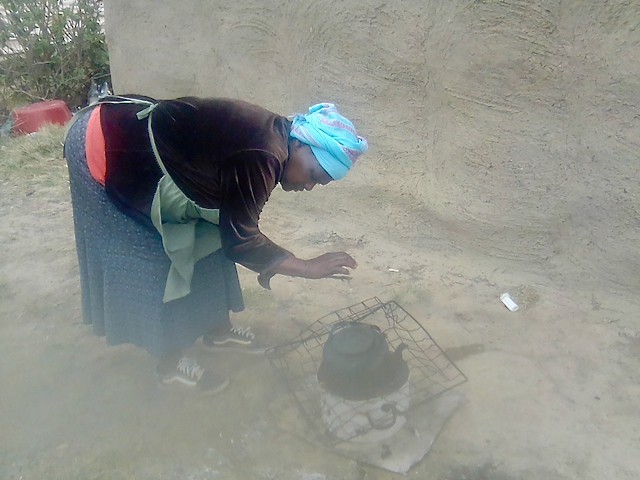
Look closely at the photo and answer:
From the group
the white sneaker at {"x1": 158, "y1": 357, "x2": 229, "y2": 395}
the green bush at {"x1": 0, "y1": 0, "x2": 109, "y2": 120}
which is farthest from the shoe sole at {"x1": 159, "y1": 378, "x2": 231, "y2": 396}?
the green bush at {"x1": 0, "y1": 0, "x2": 109, "y2": 120}

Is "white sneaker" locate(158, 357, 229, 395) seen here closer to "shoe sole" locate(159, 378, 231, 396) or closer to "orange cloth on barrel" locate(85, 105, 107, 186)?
"shoe sole" locate(159, 378, 231, 396)

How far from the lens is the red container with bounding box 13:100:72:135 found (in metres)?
6.39

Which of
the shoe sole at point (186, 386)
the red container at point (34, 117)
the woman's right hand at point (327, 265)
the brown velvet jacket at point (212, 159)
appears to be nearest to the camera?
the brown velvet jacket at point (212, 159)

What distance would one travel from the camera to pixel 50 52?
7133 mm

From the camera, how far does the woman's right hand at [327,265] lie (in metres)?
2.29

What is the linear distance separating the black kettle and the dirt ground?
318mm

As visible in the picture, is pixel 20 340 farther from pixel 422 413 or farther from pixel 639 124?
pixel 639 124

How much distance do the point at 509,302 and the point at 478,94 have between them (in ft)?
3.56

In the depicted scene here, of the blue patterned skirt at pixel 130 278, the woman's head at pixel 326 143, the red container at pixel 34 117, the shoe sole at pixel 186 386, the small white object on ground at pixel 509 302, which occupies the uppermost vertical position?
the woman's head at pixel 326 143

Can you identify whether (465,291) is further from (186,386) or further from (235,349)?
(186,386)

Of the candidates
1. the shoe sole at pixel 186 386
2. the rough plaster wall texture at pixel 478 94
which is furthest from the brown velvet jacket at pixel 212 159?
the rough plaster wall texture at pixel 478 94

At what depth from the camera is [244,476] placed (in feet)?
8.27

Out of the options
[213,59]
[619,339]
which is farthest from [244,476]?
[213,59]

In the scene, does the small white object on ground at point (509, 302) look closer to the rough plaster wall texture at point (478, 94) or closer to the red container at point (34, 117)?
the rough plaster wall texture at point (478, 94)
